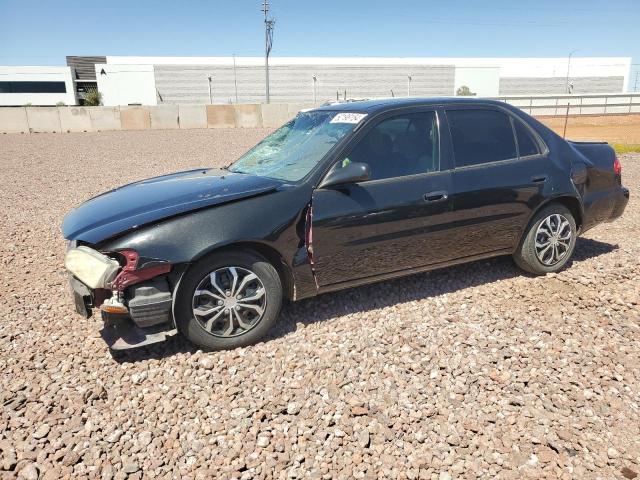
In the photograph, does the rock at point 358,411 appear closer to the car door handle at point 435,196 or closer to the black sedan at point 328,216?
the black sedan at point 328,216

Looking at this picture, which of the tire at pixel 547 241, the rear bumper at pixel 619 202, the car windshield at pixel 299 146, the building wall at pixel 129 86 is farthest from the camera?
the building wall at pixel 129 86

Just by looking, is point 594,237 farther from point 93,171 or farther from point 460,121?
point 93,171

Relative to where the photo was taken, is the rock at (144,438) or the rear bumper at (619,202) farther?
the rear bumper at (619,202)

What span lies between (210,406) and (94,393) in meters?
0.75

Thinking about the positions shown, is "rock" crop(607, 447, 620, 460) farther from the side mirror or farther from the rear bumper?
the rear bumper

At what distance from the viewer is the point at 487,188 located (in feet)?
14.0

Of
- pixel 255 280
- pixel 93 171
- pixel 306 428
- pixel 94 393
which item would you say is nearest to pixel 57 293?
pixel 94 393

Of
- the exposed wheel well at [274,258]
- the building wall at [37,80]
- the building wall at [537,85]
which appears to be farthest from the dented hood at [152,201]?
the building wall at [37,80]

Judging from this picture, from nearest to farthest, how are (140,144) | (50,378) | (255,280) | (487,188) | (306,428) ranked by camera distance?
(306,428) < (50,378) < (255,280) < (487,188) < (140,144)

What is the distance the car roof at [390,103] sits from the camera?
408cm

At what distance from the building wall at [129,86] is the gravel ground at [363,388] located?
225ft

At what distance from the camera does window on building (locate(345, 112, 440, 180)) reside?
3.89 meters

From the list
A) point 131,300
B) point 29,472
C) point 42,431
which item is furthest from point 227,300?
point 29,472

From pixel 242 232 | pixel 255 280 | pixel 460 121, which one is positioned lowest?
pixel 255 280
